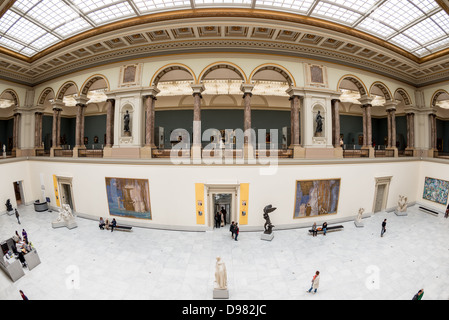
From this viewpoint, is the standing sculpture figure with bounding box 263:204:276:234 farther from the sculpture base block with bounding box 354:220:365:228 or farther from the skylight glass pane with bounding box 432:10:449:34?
the skylight glass pane with bounding box 432:10:449:34

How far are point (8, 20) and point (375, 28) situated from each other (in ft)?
68.6

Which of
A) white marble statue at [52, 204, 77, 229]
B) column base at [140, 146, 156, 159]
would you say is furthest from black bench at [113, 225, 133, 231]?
column base at [140, 146, 156, 159]

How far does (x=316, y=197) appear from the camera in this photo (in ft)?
35.8

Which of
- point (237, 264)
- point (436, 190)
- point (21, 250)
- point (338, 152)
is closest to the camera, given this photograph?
point (21, 250)

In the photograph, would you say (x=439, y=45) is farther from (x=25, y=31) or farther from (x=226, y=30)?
(x=25, y=31)

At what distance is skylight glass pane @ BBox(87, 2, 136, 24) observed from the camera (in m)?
9.07

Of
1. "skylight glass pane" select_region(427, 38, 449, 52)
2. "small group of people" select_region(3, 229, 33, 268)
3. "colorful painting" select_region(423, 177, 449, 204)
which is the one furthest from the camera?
"colorful painting" select_region(423, 177, 449, 204)

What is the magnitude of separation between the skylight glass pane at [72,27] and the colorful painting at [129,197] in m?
9.29

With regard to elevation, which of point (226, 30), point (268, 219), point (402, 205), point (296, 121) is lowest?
point (402, 205)

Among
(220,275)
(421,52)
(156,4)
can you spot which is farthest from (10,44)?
(421,52)

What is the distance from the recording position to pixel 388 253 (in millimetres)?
8195

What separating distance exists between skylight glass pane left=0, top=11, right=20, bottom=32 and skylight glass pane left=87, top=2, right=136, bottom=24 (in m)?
3.80

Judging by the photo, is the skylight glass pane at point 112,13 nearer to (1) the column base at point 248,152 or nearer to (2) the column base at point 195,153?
(2) the column base at point 195,153

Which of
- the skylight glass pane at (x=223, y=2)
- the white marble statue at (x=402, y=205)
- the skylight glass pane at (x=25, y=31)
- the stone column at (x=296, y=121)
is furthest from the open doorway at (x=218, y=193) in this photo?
the skylight glass pane at (x=25, y=31)
